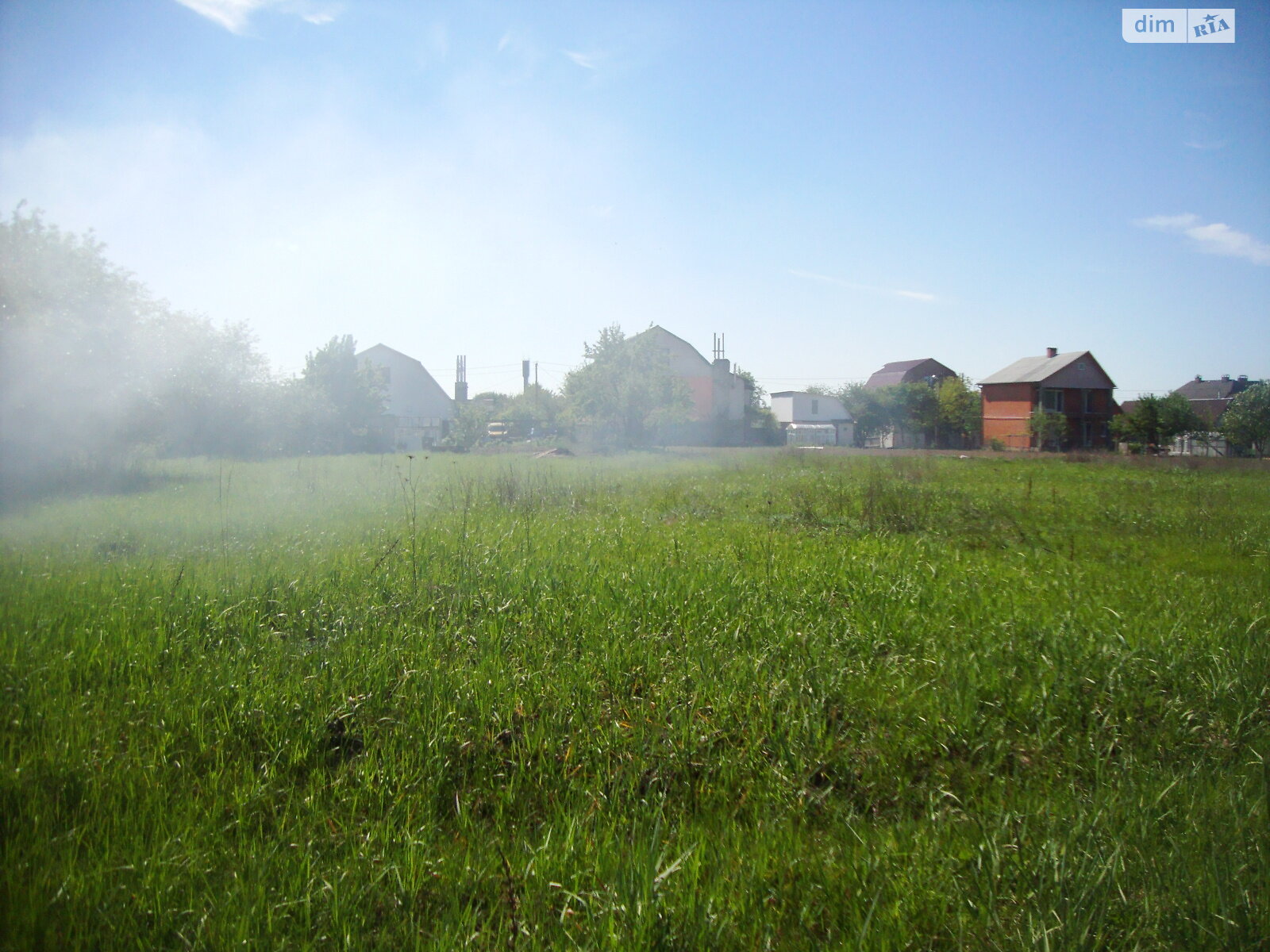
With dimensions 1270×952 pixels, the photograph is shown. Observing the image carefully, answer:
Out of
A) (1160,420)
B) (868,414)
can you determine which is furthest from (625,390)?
(868,414)

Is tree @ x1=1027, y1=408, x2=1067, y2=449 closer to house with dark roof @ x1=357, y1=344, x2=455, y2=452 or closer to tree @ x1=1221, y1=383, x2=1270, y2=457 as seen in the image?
tree @ x1=1221, y1=383, x2=1270, y2=457

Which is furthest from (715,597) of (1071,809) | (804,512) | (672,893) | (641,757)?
(804,512)

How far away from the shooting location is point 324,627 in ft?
15.3

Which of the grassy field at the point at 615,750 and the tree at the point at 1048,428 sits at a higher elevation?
the tree at the point at 1048,428

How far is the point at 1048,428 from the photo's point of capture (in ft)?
128

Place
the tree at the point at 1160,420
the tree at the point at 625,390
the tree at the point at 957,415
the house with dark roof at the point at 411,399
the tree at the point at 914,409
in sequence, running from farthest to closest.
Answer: the tree at the point at 914,409, the tree at the point at 957,415, the house with dark roof at the point at 411,399, the tree at the point at 625,390, the tree at the point at 1160,420

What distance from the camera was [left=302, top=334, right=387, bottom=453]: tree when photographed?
33.4 meters

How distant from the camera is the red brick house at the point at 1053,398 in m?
38.2

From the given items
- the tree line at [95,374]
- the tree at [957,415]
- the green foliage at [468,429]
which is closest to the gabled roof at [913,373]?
the tree at [957,415]

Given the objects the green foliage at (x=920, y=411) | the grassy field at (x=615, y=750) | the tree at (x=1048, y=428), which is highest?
the green foliage at (x=920, y=411)

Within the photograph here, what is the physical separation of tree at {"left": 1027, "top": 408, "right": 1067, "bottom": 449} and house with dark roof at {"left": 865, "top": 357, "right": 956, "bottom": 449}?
2385 centimetres

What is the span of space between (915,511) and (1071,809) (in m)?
8.21

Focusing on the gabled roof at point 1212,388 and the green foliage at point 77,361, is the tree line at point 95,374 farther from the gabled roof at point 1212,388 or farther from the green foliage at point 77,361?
the gabled roof at point 1212,388

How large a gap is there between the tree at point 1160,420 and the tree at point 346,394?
43341 mm
